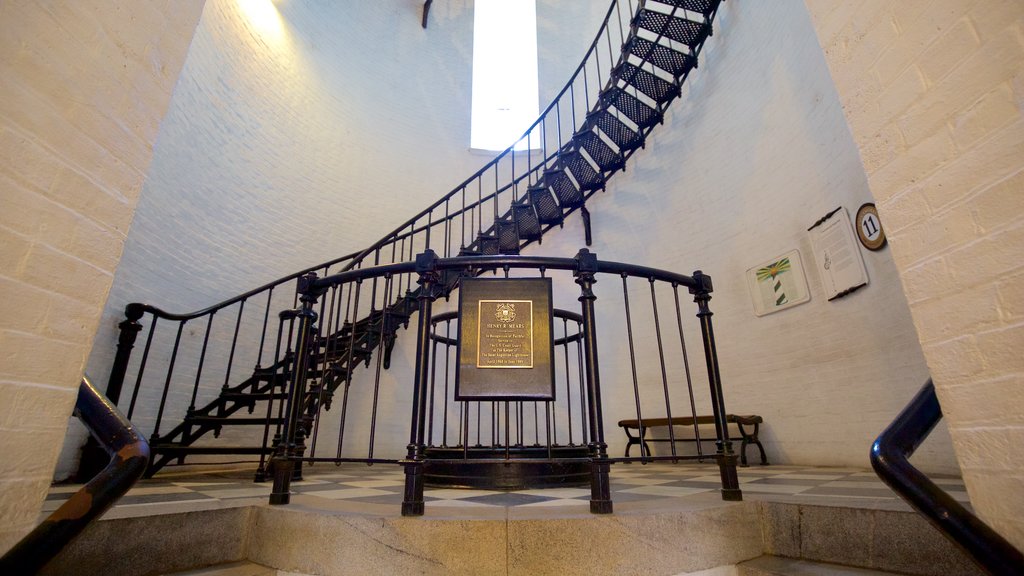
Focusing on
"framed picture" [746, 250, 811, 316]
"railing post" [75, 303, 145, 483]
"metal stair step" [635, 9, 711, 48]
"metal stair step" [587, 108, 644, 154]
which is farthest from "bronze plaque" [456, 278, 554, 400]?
"metal stair step" [635, 9, 711, 48]

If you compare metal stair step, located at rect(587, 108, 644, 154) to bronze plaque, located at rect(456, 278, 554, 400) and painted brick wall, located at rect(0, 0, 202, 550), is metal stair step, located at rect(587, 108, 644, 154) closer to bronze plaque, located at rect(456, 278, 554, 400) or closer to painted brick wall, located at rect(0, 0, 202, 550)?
bronze plaque, located at rect(456, 278, 554, 400)

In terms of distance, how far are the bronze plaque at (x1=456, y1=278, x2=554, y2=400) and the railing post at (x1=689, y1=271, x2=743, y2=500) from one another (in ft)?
2.25

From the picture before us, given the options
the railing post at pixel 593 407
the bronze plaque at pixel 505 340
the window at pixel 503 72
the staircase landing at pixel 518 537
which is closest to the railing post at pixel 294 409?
the staircase landing at pixel 518 537

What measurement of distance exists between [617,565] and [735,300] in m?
3.57

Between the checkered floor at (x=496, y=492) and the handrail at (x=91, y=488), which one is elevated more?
the handrail at (x=91, y=488)

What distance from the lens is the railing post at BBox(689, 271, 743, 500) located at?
5.78 feet

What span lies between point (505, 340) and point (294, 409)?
98cm

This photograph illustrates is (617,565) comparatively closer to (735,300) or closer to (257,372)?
(257,372)

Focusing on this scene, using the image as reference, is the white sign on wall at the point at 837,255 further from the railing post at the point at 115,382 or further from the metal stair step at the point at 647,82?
the railing post at the point at 115,382

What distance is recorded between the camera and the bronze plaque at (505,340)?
177 centimetres

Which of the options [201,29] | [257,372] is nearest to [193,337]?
[257,372]

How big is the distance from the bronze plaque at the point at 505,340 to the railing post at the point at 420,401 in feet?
0.49

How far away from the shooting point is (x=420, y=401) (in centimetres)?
168

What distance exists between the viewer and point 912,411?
43.1 inches
